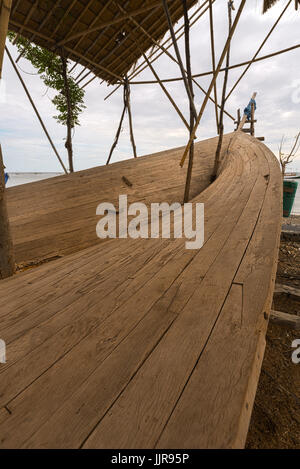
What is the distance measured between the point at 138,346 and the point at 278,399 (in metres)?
1.57

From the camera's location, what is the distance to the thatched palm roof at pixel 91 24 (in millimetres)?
3246

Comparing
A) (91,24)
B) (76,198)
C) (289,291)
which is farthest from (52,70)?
(289,291)

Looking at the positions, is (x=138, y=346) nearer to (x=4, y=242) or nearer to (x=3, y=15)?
(x=4, y=242)

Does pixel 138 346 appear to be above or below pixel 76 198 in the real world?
below

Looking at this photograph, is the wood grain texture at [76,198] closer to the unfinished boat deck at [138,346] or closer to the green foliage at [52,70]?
the unfinished boat deck at [138,346]

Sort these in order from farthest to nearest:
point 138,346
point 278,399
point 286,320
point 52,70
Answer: point 52,70
point 286,320
point 278,399
point 138,346

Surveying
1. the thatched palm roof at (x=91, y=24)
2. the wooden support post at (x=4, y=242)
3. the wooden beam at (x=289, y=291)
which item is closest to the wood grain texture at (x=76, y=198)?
the wooden support post at (x=4, y=242)

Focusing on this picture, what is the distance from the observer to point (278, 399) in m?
1.75

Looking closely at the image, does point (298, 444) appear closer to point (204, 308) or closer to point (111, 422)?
point (204, 308)

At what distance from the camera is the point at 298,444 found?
4.83 ft

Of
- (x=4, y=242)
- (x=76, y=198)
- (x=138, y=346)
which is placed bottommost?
(x=138, y=346)

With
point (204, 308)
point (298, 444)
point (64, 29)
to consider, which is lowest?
point (298, 444)
